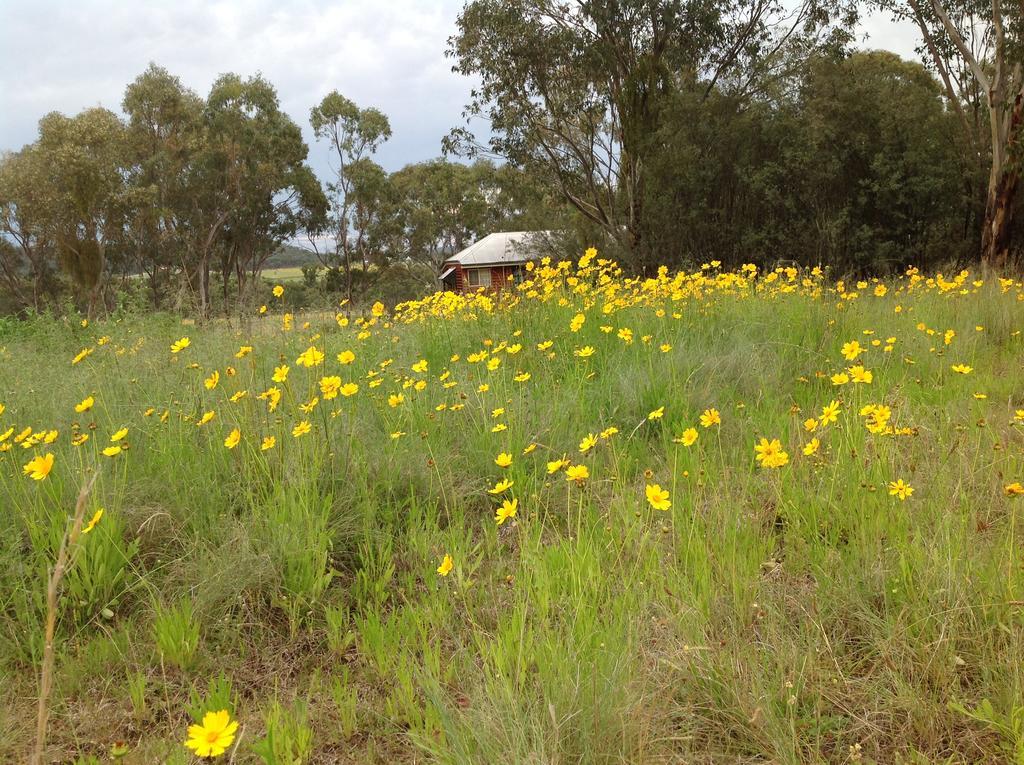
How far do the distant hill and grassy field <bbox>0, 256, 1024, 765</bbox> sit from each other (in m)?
31.9

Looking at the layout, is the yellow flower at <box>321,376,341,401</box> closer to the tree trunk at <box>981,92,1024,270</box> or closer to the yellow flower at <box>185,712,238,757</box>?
the yellow flower at <box>185,712,238,757</box>

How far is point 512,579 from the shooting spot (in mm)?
1841

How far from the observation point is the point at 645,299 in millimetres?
5035

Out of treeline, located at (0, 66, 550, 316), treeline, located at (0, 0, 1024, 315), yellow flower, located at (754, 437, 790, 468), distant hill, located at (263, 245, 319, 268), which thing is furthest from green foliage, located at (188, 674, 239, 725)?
distant hill, located at (263, 245, 319, 268)

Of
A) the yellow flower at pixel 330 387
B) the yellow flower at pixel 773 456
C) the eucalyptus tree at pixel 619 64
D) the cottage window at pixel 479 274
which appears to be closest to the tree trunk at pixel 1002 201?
the eucalyptus tree at pixel 619 64

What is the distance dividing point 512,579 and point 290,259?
3936cm

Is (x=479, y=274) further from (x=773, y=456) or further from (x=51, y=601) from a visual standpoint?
(x=51, y=601)

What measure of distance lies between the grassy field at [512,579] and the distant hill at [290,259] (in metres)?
31.9

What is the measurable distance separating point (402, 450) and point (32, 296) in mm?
33515

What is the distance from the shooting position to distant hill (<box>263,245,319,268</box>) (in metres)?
33.6

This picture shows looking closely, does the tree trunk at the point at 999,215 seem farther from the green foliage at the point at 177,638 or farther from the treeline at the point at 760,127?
the green foliage at the point at 177,638

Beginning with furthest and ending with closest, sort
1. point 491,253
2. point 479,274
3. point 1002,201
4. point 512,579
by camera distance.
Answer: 1. point 479,274
2. point 491,253
3. point 1002,201
4. point 512,579

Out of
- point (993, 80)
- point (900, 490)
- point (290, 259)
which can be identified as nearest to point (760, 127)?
point (993, 80)

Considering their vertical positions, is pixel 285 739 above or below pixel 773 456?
below
